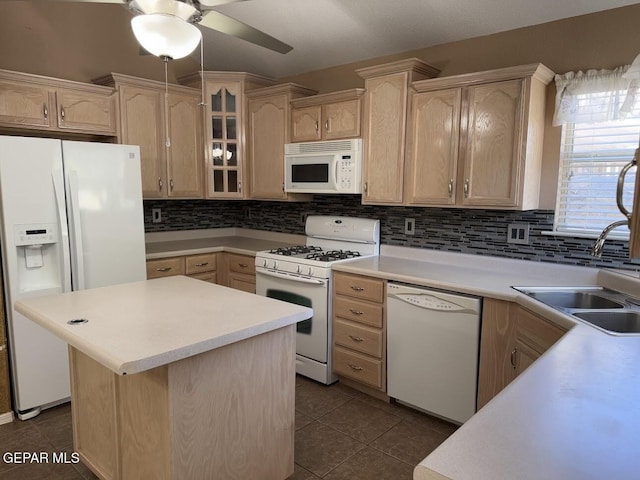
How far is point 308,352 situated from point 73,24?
3106 millimetres

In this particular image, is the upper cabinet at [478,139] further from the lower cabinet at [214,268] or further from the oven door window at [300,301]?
the lower cabinet at [214,268]

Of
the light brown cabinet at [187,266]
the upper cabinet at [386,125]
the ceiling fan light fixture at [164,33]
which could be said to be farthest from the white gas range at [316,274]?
the ceiling fan light fixture at [164,33]

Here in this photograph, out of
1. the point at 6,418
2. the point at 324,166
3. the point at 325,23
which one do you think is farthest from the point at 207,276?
the point at 325,23

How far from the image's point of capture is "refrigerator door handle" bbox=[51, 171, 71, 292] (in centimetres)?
260

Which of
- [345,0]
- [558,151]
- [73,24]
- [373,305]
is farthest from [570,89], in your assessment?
[73,24]

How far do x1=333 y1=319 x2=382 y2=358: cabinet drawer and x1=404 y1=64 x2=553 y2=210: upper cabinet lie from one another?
0.92m

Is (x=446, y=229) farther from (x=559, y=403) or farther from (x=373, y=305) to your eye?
(x=559, y=403)

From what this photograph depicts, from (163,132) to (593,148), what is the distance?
3.09m

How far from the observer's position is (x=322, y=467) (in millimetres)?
2203

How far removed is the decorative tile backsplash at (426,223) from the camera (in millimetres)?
2541

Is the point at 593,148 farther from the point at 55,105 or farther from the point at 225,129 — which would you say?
the point at 55,105

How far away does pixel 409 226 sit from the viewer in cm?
325

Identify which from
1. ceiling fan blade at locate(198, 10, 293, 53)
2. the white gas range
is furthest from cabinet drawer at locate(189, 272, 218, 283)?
ceiling fan blade at locate(198, 10, 293, 53)

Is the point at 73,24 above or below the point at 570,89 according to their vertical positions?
above
